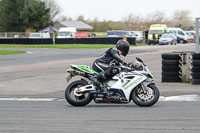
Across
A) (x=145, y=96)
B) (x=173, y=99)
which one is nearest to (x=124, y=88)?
(x=145, y=96)

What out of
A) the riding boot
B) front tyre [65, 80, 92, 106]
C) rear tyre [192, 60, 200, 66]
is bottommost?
front tyre [65, 80, 92, 106]

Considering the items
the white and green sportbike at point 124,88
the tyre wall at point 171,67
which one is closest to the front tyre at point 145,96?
the white and green sportbike at point 124,88

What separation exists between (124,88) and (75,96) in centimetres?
110

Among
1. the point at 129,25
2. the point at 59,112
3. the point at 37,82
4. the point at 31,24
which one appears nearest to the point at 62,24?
the point at 129,25

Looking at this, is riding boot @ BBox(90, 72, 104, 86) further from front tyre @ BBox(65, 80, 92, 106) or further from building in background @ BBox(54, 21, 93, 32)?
building in background @ BBox(54, 21, 93, 32)

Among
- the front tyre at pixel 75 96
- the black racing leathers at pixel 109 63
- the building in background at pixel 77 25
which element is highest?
the building in background at pixel 77 25

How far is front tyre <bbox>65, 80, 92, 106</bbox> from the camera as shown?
32.5 feet

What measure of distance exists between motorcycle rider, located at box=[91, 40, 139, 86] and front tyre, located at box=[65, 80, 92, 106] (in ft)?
1.10

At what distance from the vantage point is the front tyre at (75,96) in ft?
32.5

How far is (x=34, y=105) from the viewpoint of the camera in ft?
34.4

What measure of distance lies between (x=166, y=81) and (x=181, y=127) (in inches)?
303

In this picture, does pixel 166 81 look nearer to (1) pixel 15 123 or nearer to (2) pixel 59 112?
(2) pixel 59 112

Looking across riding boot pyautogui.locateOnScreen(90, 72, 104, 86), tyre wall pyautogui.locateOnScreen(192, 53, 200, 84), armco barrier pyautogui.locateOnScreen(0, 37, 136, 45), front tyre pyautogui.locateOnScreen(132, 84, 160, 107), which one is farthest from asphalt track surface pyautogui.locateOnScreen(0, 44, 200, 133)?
armco barrier pyautogui.locateOnScreen(0, 37, 136, 45)

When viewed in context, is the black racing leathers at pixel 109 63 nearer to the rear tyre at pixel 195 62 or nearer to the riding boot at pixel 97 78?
the riding boot at pixel 97 78
